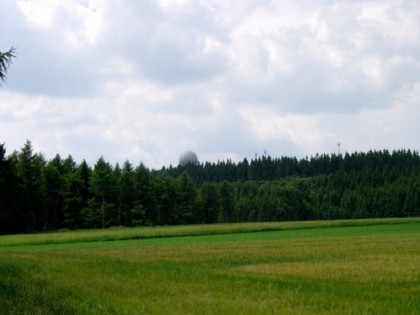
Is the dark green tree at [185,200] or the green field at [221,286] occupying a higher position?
the dark green tree at [185,200]

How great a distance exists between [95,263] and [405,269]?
1312 centimetres

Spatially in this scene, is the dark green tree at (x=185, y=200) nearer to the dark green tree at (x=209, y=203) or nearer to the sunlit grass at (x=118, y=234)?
the dark green tree at (x=209, y=203)

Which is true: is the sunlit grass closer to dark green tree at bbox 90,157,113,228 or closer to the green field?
dark green tree at bbox 90,157,113,228

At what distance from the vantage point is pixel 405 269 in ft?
65.7

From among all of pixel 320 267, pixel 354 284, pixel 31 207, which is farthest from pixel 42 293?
pixel 31 207

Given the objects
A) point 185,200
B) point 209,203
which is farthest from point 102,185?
point 209,203

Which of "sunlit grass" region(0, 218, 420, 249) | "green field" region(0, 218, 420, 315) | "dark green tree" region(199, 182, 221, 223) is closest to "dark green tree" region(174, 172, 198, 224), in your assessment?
"dark green tree" region(199, 182, 221, 223)

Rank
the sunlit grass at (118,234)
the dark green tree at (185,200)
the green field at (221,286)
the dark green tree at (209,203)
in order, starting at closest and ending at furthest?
the green field at (221,286)
the sunlit grass at (118,234)
the dark green tree at (185,200)
the dark green tree at (209,203)

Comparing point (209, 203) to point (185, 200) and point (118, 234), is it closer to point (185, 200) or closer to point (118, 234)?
point (185, 200)

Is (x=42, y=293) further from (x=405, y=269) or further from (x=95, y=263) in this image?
(x=405, y=269)

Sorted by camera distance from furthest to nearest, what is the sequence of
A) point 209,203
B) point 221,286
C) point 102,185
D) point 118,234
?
point 209,203 → point 102,185 → point 118,234 → point 221,286

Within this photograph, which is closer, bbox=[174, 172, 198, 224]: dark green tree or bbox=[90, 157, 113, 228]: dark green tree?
bbox=[90, 157, 113, 228]: dark green tree

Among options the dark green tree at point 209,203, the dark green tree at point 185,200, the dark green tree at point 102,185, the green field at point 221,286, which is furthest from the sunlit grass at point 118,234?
the dark green tree at point 209,203

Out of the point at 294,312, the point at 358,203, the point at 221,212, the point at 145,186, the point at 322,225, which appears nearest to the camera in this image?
the point at 294,312
